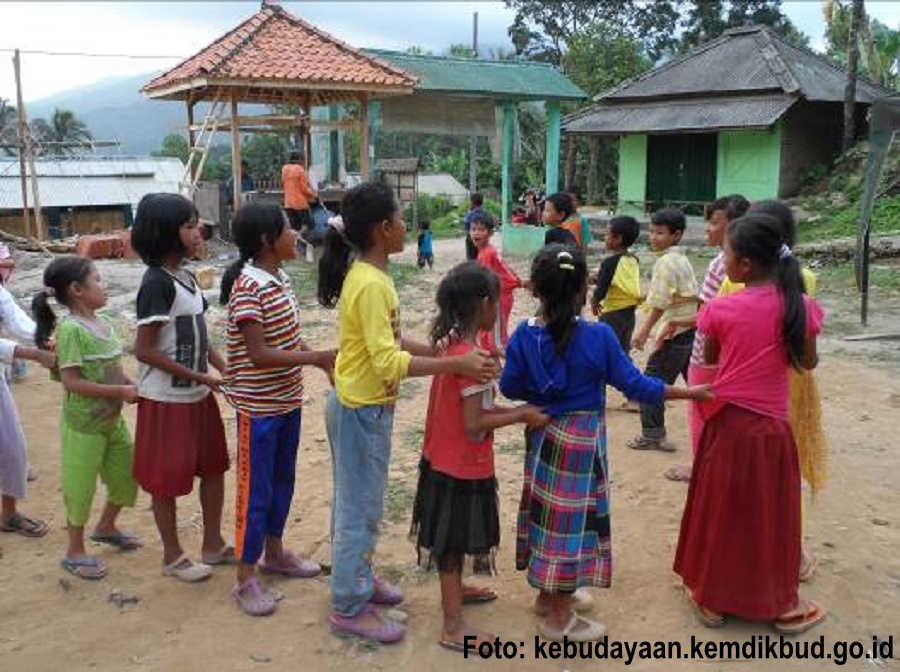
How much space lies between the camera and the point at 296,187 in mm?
10938

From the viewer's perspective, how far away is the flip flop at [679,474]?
14.6ft

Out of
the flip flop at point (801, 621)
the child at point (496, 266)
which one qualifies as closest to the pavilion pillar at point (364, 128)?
the child at point (496, 266)

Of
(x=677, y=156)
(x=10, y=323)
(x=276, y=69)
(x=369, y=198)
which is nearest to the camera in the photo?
(x=369, y=198)

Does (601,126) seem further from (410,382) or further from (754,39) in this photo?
(410,382)

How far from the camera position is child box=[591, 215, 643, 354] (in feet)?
16.8

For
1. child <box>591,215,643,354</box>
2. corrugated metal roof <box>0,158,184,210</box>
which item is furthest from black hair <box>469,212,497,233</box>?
corrugated metal roof <box>0,158,184,210</box>

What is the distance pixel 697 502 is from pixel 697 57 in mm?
19411

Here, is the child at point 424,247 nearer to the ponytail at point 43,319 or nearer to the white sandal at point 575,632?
the ponytail at point 43,319

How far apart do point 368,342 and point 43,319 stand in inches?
68.0

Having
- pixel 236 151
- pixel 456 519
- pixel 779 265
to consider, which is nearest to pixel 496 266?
pixel 779 265

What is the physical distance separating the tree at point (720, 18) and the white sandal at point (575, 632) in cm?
3533

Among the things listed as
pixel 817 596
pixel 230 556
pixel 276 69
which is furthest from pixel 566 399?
pixel 276 69

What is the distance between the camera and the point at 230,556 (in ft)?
11.2

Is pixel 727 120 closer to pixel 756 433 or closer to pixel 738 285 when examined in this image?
pixel 738 285
